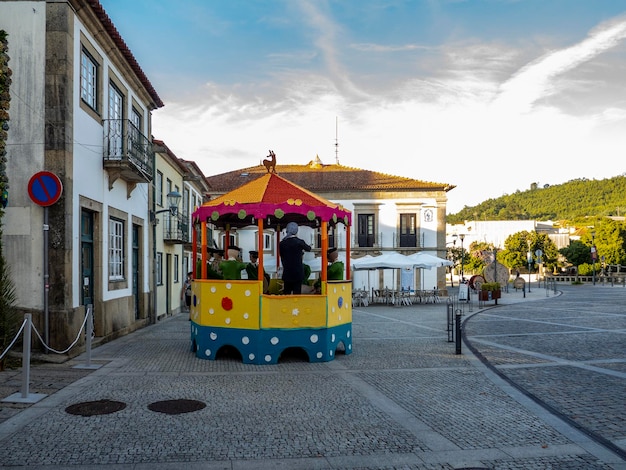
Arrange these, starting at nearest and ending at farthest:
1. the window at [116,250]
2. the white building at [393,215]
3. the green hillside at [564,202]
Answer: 1. the window at [116,250]
2. the white building at [393,215]
3. the green hillside at [564,202]

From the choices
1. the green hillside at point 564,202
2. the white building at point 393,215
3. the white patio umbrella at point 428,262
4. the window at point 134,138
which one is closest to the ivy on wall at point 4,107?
the window at point 134,138

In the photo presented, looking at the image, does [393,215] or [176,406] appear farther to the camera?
[393,215]

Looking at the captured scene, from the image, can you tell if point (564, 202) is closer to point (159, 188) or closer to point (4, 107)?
point (159, 188)

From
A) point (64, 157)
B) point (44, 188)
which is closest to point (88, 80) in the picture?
point (64, 157)

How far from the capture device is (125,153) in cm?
1439

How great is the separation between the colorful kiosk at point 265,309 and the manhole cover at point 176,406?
9.87 ft

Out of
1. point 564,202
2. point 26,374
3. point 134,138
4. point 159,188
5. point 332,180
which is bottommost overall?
point 26,374

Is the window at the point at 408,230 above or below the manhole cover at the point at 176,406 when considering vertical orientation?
above

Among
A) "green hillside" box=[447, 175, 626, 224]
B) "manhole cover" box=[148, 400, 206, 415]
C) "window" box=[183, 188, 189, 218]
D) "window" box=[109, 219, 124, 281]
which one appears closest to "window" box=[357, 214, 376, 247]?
"window" box=[183, 188, 189, 218]

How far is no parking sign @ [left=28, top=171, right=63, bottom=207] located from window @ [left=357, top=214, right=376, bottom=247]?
1324 inches

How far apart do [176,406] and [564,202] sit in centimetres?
16162

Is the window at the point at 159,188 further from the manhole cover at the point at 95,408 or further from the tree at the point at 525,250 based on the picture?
the tree at the point at 525,250

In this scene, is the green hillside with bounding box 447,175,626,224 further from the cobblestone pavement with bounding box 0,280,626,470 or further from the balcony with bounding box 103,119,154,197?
the cobblestone pavement with bounding box 0,280,626,470

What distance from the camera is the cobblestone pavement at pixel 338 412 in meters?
5.36
